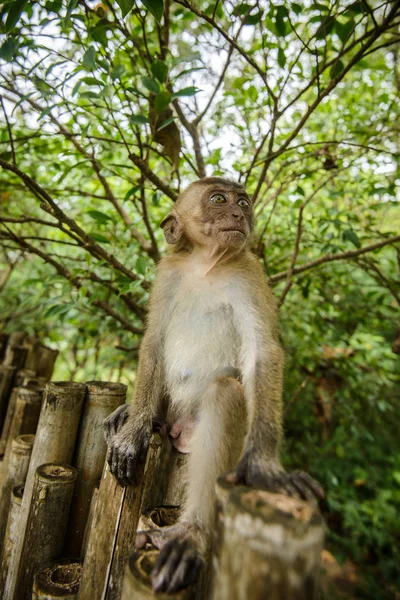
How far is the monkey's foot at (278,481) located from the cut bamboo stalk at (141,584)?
41 centimetres

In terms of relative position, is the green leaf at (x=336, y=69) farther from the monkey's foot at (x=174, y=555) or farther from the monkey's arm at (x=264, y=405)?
the monkey's foot at (x=174, y=555)

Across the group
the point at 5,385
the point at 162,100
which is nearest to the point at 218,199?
the point at 162,100

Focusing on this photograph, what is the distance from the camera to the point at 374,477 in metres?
7.45

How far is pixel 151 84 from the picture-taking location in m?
2.45

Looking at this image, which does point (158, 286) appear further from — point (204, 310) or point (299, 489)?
point (299, 489)

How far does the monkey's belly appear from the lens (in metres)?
2.53

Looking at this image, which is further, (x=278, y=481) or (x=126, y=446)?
(x=126, y=446)

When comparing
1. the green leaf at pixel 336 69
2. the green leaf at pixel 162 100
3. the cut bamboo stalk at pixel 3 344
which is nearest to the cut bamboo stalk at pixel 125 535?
the green leaf at pixel 162 100

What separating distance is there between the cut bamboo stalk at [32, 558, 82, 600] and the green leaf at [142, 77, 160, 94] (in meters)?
2.84

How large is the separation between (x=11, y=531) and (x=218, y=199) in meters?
2.64

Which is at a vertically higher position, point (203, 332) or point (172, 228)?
point (172, 228)

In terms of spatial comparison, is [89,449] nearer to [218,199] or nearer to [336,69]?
[218,199]

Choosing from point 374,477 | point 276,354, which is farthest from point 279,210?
point 374,477

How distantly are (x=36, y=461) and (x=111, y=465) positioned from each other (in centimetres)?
85
